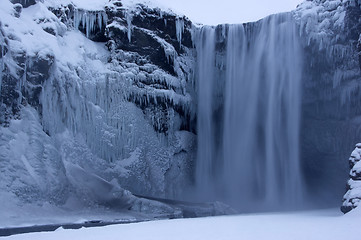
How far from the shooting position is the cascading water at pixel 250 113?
1756 centimetres

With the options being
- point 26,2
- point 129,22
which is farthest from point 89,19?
point 26,2

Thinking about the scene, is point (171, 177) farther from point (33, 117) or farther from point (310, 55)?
point (310, 55)

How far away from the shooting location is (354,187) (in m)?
11.3

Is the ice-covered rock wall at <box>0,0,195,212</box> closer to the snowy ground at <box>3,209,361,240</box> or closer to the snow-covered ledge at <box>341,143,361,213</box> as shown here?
the snowy ground at <box>3,209,361,240</box>

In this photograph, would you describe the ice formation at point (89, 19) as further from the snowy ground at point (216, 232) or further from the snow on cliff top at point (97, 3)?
the snowy ground at point (216, 232)

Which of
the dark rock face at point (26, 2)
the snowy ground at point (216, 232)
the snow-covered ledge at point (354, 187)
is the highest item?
the dark rock face at point (26, 2)

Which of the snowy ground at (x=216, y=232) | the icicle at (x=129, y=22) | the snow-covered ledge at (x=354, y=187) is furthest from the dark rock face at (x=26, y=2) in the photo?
the snow-covered ledge at (x=354, y=187)

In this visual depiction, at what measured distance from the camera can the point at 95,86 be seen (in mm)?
15148

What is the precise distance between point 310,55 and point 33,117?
11368 millimetres

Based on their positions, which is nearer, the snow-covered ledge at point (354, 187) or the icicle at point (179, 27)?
the snow-covered ledge at point (354, 187)

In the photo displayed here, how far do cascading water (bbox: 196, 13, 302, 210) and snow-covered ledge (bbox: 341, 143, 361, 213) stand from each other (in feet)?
18.0

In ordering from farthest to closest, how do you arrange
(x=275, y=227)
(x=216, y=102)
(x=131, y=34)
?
(x=216, y=102) < (x=131, y=34) < (x=275, y=227)

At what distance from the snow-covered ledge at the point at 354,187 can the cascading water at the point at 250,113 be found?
5497mm

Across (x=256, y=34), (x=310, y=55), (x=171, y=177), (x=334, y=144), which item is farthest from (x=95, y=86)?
(x=334, y=144)
